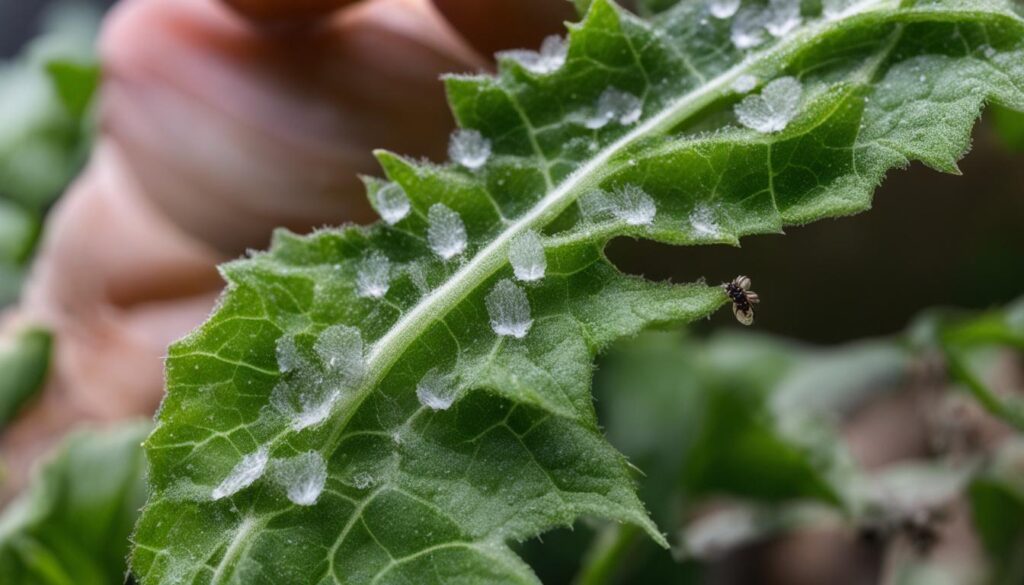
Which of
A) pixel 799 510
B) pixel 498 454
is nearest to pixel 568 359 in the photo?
pixel 498 454

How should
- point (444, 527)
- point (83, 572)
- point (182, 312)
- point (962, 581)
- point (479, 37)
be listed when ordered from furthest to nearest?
point (182, 312) < point (962, 581) < point (83, 572) < point (479, 37) < point (444, 527)

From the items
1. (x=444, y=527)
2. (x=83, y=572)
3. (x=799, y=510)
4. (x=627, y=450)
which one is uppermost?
(x=444, y=527)

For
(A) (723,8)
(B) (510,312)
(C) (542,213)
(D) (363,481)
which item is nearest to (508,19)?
(A) (723,8)

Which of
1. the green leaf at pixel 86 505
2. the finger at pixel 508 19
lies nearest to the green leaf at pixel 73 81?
the green leaf at pixel 86 505

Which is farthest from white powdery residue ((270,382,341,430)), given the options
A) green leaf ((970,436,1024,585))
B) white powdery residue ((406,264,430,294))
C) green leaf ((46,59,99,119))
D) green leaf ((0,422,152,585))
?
green leaf ((46,59,99,119))

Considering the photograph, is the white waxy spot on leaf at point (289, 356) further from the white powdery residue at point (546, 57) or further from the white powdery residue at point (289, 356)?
the white powdery residue at point (546, 57)

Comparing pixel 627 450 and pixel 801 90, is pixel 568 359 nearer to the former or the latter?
pixel 801 90

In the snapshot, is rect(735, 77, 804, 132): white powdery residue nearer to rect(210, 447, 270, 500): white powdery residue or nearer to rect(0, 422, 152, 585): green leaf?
rect(210, 447, 270, 500): white powdery residue
